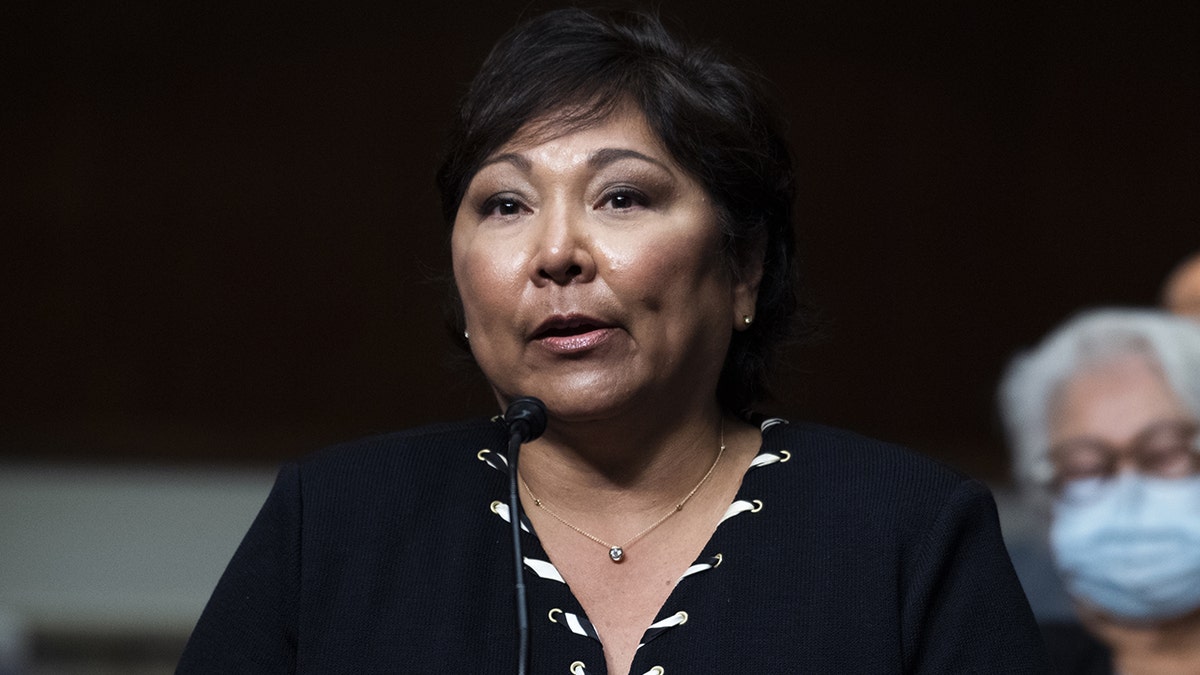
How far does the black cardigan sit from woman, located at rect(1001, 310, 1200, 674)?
1177mm

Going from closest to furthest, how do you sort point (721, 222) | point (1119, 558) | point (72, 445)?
point (721, 222), point (1119, 558), point (72, 445)

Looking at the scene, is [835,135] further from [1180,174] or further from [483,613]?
[483,613]

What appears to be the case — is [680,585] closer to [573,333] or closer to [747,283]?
[573,333]

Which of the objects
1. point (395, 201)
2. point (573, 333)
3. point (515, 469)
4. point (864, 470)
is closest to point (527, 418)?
point (515, 469)

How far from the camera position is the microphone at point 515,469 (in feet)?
4.98

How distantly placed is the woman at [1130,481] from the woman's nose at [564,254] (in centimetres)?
154

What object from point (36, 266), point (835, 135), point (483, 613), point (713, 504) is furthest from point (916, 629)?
point (36, 266)

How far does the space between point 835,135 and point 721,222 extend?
3.33m

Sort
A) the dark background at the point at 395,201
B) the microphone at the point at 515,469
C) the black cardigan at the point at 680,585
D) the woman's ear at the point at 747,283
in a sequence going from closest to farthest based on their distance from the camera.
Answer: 1. the microphone at the point at 515,469
2. the black cardigan at the point at 680,585
3. the woman's ear at the point at 747,283
4. the dark background at the point at 395,201

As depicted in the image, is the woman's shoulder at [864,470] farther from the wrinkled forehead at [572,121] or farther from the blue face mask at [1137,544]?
the blue face mask at [1137,544]

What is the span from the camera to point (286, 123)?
198 inches

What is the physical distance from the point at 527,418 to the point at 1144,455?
1719mm

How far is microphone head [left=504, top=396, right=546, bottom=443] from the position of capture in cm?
160

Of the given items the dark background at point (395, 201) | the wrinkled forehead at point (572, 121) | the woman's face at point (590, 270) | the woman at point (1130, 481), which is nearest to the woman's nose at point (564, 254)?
the woman's face at point (590, 270)
